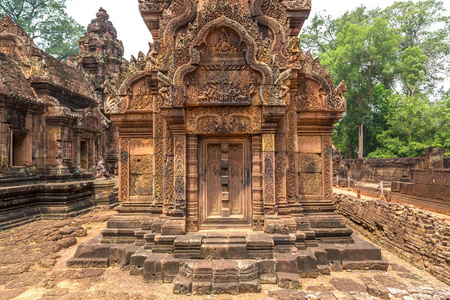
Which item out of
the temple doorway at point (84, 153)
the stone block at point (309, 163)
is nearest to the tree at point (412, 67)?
the stone block at point (309, 163)

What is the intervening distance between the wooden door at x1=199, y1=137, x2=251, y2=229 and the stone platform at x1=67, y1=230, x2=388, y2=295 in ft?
1.15

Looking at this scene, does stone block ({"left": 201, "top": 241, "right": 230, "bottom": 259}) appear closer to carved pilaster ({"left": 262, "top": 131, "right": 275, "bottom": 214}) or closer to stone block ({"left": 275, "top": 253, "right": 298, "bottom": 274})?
stone block ({"left": 275, "top": 253, "right": 298, "bottom": 274})

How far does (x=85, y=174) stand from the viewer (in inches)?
506

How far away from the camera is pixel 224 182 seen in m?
5.38

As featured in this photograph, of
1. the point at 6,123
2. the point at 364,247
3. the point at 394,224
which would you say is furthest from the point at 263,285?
the point at 6,123

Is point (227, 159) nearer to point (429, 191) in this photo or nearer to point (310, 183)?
point (310, 183)

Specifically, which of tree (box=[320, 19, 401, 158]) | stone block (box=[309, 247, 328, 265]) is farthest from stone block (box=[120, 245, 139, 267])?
tree (box=[320, 19, 401, 158])

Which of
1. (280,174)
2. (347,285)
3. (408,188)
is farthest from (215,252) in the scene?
(408,188)

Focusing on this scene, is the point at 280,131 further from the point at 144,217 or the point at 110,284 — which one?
the point at 110,284

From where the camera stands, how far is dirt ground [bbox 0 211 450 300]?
13.5 ft

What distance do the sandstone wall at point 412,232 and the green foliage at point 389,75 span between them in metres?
19.6

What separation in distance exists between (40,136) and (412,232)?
44.7 feet

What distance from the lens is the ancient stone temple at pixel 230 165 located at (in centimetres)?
479

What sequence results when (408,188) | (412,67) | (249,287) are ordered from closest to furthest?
(249,287), (408,188), (412,67)
